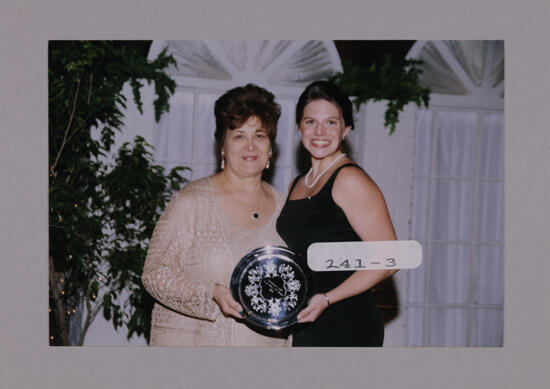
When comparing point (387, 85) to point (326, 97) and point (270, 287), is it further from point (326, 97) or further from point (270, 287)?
point (270, 287)

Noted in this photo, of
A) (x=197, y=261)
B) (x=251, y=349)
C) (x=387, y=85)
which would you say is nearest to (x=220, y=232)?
(x=197, y=261)

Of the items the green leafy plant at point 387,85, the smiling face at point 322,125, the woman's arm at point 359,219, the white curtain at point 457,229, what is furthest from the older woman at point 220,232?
the white curtain at point 457,229

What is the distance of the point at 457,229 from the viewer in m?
2.31

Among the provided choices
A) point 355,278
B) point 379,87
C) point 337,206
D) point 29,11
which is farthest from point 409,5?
point 29,11

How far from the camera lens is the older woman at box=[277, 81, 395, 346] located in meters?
2.15

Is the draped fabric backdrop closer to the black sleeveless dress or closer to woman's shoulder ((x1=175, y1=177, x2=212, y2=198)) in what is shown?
the black sleeveless dress

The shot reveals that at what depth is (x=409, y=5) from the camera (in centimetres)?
229

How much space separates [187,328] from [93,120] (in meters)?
0.92

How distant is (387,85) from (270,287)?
0.96 metres

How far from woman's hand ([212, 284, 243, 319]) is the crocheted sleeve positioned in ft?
0.08

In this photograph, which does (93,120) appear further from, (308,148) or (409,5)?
(409,5)

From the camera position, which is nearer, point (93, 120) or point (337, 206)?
point (337, 206)

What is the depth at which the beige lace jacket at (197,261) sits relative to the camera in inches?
84.5

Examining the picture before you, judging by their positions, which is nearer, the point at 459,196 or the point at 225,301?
the point at 225,301
